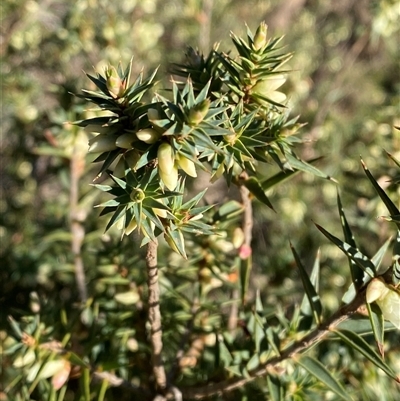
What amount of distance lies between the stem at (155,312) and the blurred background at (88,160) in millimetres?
290

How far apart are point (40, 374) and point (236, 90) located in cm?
61

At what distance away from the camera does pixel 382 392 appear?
1143mm

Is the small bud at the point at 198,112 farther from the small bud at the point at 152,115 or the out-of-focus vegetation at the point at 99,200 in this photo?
the out-of-focus vegetation at the point at 99,200

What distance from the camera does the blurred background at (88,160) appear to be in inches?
56.6

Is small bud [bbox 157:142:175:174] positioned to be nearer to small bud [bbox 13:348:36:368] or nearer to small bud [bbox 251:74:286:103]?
small bud [bbox 251:74:286:103]

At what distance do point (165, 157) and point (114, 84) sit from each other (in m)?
0.11

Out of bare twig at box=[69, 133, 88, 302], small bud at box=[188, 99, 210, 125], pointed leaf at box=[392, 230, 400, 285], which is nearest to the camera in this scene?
small bud at box=[188, 99, 210, 125]

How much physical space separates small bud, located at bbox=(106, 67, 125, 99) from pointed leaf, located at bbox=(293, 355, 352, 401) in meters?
0.52

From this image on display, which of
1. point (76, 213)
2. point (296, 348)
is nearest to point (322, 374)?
point (296, 348)

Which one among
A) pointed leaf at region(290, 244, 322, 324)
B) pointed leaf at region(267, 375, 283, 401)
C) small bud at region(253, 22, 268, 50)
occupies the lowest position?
pointed leaf at region(267, 375, 283, 401)

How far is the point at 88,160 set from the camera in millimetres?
1475

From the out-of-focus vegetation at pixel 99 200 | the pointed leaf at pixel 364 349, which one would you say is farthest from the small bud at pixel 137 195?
the pointed leaf at pixel 364 349

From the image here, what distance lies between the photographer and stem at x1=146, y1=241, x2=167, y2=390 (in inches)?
28.0

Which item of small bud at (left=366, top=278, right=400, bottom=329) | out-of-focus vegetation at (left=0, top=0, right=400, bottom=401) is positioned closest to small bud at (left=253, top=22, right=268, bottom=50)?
out-of-focus vegetation at (left=0, top=0, right=400, bottom=401)
